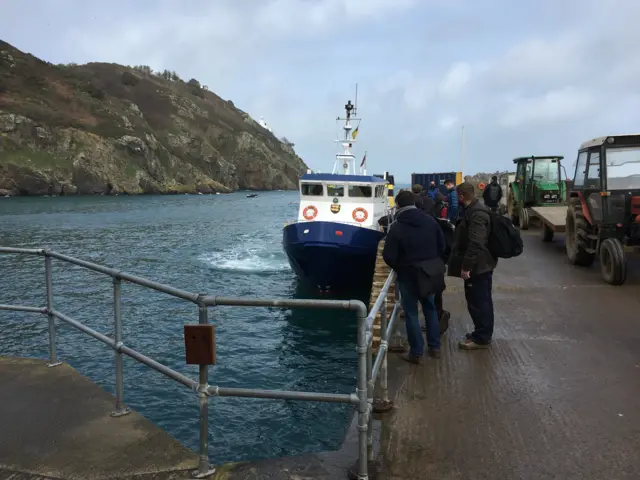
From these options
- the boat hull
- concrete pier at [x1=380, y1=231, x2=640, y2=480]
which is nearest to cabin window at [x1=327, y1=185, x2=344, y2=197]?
the boat hull

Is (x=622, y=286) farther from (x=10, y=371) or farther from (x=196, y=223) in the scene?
(x=196, y=223)

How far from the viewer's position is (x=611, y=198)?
9695 millimetres

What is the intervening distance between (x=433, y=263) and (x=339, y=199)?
11.9m

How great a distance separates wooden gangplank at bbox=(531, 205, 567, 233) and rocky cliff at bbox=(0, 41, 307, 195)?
268 ft

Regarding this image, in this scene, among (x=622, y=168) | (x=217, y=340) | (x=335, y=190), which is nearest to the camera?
(x=622, y=168)

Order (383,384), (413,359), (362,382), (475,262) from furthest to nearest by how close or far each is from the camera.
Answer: (475,262) < (413,359) < (383,384) < (362,382)

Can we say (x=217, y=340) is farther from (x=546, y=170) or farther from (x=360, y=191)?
(x=546, y=170)

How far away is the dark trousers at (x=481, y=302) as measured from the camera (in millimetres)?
6000

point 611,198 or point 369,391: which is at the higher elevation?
point 611,198

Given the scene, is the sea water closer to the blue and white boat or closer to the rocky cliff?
the blue and white boat

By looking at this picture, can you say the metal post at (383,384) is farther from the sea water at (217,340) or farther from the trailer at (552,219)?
the trailer at (552,219)

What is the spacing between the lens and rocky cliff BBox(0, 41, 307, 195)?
84125 millimetres

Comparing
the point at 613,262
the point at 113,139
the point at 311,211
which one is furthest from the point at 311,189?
the point at 113,139

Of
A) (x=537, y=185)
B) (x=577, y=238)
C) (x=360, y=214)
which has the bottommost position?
(x=577, y=238)
